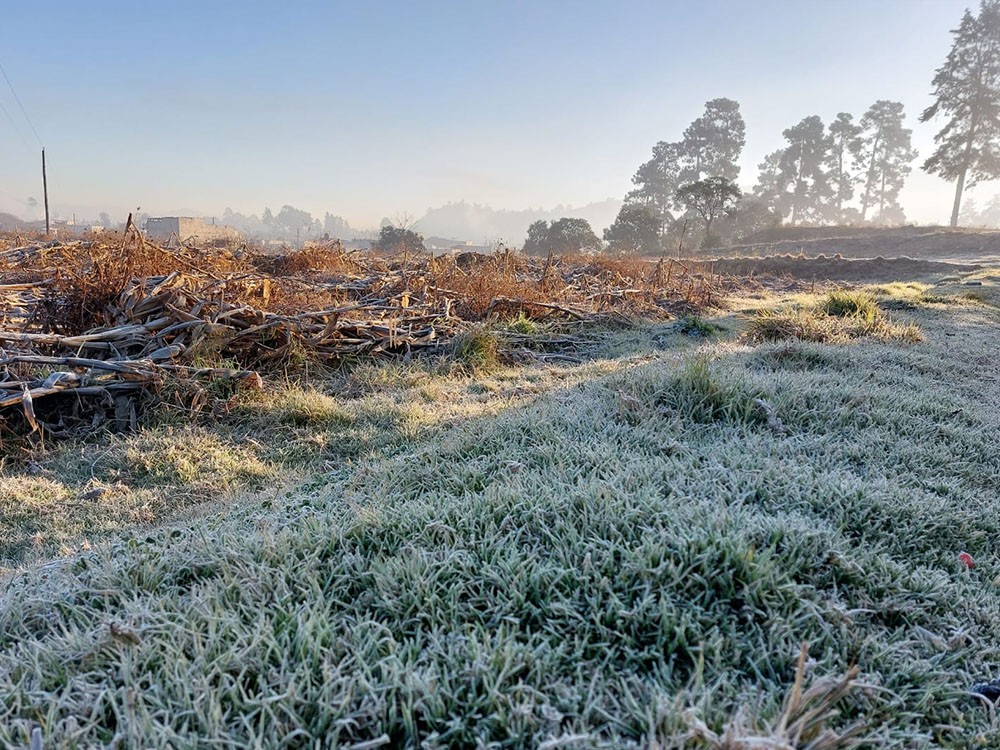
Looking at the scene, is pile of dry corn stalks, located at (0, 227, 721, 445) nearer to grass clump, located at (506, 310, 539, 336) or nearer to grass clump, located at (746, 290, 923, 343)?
grass clump, located at (506, 310, 539, 336)

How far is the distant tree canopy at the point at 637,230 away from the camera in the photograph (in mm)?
36750

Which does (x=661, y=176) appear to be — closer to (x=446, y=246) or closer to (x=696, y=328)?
(x=446, y=246)

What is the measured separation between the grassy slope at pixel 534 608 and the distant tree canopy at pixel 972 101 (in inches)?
1675

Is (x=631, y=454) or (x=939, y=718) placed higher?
(x=631, y=454)

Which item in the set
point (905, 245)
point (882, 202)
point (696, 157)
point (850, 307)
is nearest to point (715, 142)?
point (696, 157)

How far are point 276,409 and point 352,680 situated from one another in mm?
3038

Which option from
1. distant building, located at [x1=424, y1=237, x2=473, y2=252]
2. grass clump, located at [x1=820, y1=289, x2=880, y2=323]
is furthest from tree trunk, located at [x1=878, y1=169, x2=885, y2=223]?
grass clump, located at [x1=820, y1=289, x2=880, y2=323]

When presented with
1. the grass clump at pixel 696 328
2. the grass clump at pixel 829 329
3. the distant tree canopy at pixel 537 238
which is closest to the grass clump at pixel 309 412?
the grass clump at pixel 829 329

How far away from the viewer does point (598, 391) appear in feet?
11.1

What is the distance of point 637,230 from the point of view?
37062 mm

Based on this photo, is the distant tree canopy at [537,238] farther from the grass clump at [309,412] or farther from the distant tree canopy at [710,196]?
the grass clump at [309,412]

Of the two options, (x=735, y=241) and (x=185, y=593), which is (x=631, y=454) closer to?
(x=185, y=593)

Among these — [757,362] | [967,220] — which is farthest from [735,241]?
[967,220]

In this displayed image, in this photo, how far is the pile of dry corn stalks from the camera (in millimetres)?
3557
